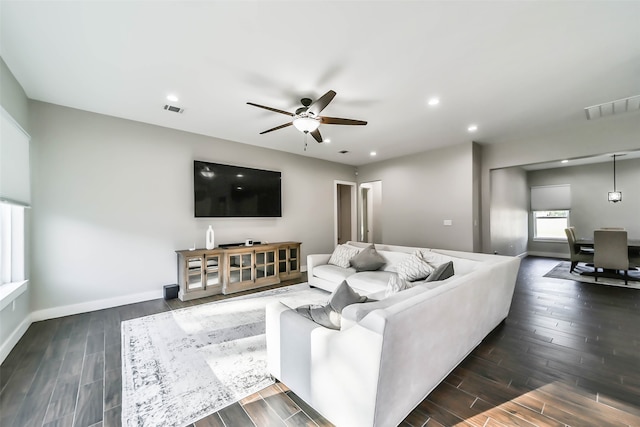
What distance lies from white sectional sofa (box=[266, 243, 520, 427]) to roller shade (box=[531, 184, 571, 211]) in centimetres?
821

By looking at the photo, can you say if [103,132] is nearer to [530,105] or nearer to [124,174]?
[124,174]

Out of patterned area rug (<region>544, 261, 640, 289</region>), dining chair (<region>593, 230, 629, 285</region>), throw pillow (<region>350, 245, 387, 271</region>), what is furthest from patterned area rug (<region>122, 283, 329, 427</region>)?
dining chair (<region>593, 230, 629, 285</region>)

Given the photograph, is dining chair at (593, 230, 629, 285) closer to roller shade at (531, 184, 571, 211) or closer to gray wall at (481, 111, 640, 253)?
gray wall at (481, 111, 640, 253)

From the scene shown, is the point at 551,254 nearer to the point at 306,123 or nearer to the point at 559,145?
the point at 559,145

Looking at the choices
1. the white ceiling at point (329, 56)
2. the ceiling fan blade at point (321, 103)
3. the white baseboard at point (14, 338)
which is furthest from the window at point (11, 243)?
the ceiling fan blade at point (321, 103)

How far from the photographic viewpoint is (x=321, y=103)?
2.64 m

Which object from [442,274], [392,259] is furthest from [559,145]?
[442,274]

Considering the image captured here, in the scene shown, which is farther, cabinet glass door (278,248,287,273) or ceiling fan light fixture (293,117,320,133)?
cabinet glass door (278,248,287,273)

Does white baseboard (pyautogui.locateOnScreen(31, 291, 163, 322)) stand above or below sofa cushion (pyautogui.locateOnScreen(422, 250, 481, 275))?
below

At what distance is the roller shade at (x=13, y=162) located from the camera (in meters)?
2.44

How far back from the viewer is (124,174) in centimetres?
382

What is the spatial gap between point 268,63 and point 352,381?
2677 millimetres

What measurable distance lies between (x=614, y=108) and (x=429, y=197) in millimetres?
2906

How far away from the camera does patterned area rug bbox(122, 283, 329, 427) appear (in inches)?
68.1
